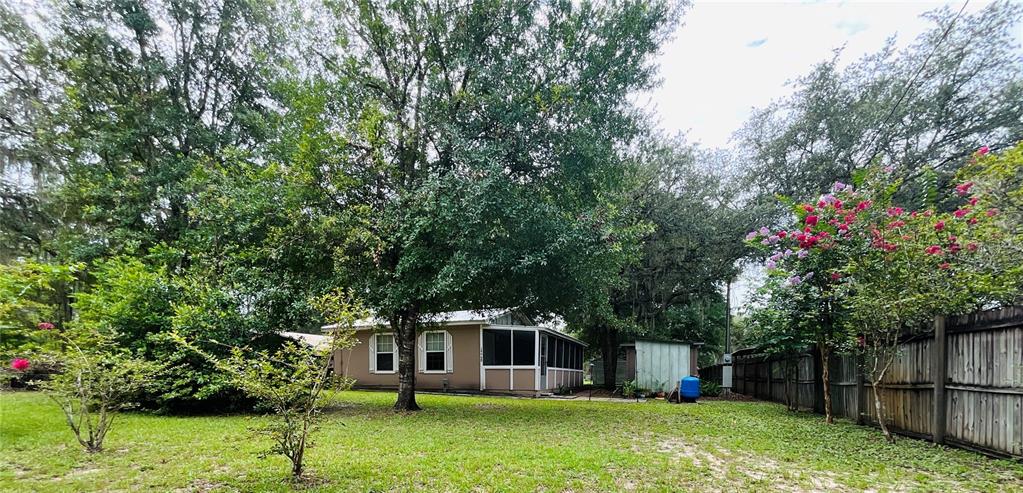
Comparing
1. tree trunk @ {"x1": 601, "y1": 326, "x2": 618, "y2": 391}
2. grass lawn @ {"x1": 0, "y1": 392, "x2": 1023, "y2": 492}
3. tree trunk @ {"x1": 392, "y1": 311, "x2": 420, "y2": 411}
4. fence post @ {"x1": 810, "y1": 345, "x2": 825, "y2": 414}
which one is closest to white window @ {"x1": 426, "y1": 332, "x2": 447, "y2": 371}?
tree trunk @ {"x1": 392, "y1": 311, "x2": 420, "y2": 411}

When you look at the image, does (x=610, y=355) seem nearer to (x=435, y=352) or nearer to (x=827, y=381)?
(x=435, y=352)

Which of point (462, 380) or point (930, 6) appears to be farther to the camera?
point (462, 380)

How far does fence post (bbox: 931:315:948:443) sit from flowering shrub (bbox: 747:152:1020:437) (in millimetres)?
218

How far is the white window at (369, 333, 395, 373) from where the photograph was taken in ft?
52.0

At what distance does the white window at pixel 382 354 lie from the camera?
15.9 m

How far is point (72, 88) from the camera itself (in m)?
11.2

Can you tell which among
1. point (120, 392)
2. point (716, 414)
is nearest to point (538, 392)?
point (716, 414)

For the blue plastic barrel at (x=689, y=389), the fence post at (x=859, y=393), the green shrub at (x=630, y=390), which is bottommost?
the green shrub at (x=630, y=390)

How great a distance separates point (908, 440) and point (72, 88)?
17.8 meters

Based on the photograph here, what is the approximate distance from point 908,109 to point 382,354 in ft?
57.7

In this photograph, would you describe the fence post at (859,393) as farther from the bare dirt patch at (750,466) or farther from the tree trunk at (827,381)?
the bare dirt patch at (750,466)

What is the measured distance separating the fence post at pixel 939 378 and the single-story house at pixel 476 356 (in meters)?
9.64

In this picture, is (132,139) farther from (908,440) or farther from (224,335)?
(908,440)

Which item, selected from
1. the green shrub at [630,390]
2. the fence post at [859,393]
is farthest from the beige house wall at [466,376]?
the fence post at [859,393]
